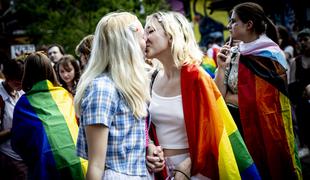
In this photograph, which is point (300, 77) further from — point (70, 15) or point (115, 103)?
point (70, 15)

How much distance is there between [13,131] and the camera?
3723 millimetres

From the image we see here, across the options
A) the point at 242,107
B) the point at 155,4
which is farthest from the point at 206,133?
the point at 155,4

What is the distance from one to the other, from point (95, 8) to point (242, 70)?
948 centimetres

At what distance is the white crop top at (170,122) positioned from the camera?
9.52ft

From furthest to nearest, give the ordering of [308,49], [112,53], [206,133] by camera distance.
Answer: [308,49] → [206,133] → [112,53]

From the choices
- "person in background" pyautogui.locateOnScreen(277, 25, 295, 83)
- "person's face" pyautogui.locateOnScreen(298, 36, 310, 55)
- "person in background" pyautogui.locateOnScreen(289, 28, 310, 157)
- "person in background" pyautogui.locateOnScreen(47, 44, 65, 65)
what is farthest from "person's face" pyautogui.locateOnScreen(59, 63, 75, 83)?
"person in background" pyautogui.locateOnScreen(277, 25, 295, 83)

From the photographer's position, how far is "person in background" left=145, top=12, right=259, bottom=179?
110 inches

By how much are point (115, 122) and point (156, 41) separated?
72cm

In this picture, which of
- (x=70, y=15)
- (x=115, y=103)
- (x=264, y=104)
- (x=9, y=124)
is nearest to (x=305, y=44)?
(x=264, y=104)

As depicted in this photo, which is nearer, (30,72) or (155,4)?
(30,72)

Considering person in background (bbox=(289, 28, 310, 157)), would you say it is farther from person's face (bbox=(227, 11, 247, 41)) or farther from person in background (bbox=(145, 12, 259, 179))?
person in background (bbox=(145, 12, 259, 179))

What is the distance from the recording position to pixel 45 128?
3.62 meters

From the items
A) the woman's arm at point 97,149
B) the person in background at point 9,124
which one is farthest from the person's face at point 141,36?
the person in background at point 9,124

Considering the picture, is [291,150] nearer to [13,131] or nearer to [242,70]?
[242,70]
